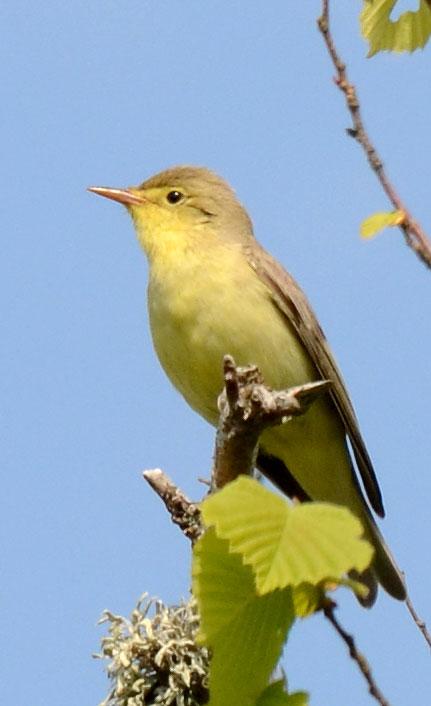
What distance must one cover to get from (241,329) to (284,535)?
11.2 feet

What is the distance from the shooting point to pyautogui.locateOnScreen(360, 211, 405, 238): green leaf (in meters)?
3.49

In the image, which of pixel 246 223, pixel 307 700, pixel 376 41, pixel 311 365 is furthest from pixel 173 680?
pixel 246 223

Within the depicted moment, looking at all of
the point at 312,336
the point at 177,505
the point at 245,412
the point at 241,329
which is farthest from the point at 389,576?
the point at 245,412

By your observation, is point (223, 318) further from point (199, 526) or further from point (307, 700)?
point (307, 700)

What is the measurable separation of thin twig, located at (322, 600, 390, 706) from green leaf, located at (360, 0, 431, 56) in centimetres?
172

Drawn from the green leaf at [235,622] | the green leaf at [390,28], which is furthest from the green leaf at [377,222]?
the green leaf at [235,622]

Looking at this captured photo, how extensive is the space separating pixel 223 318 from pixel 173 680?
2451 mm

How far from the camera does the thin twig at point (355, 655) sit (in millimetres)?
3296

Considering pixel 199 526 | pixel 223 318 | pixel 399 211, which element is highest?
pixel 223 318

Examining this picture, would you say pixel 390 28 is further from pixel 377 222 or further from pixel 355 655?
pixel 355 655

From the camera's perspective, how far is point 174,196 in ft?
24.0

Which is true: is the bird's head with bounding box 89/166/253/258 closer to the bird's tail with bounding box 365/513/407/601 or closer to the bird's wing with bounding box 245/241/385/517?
the bird's wing with bounding box 245/241/385/517

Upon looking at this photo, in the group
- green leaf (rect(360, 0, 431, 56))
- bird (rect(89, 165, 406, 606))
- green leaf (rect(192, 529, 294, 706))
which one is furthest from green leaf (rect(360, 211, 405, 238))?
bird (rect(89, 165, 406, 606))

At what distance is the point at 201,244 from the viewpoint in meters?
6.75
